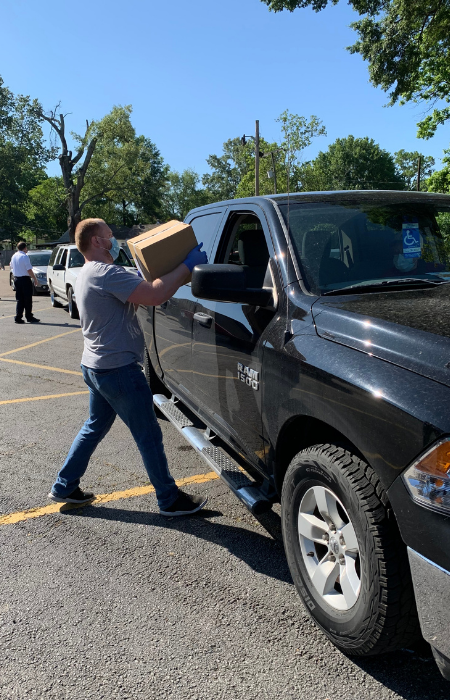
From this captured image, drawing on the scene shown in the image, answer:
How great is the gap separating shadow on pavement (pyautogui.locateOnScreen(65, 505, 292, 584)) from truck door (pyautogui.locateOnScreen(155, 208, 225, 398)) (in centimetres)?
94

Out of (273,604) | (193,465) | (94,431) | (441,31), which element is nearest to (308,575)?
(273,604)

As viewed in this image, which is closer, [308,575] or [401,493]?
[401,493]

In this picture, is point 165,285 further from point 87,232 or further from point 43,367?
point 43,367

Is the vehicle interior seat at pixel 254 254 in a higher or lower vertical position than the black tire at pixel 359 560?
higher

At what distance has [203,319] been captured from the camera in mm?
3699

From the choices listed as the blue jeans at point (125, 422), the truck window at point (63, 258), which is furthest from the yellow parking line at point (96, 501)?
the truck window at point (63, 258)

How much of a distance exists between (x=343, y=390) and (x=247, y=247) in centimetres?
182

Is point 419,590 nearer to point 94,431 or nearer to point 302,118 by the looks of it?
point 94,431

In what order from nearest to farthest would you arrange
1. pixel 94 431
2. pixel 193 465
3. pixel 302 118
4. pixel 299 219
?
1. pixel 299 219
2. pixel 94 431
3. pixel 193 465
4. pixel 302 118

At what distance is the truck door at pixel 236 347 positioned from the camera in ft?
9.77

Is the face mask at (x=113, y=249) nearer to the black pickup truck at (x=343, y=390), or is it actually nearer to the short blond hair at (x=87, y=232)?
Result: the short blond hair at (x=87, y=232)

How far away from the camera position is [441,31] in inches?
542

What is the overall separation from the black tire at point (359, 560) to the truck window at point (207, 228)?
2055 millimetres

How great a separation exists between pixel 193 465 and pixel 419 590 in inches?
114
